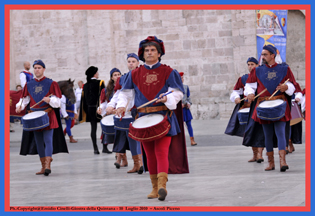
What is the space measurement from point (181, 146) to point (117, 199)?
96 cm

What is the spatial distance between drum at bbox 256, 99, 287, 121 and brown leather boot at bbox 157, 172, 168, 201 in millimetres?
2362

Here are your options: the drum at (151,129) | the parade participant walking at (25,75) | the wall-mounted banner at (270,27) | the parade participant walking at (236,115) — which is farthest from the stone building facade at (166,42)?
the drum at (151,129)

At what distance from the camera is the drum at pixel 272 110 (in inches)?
274

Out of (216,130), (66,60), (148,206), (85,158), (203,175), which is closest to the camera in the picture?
(148,206)

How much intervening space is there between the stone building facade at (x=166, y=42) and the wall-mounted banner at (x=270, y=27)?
0.22 m

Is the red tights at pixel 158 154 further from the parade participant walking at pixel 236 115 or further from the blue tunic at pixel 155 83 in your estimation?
the parade participant walking at pixel 236 115

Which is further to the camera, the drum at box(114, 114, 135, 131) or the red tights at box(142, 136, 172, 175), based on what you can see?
the drum at box(114, 114, 135, 131)

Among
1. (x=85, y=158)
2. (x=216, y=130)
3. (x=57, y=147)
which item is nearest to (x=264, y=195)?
(x=57, y=147)

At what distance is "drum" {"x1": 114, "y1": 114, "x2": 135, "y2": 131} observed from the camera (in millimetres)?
7812

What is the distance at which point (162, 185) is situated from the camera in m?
5.14

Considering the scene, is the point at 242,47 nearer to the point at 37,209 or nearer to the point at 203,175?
the point at 203,175

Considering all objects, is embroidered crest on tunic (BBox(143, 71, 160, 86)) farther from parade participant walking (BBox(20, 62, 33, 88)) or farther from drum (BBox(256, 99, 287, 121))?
parade participant walking (BBox(20, 62, 33, 88))

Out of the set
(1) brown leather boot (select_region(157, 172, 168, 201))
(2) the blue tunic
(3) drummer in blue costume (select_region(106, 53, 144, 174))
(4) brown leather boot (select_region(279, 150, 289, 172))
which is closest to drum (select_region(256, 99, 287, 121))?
(4) brown leather boot (select_region(279, 150, 289, 172))

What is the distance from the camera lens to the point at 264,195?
505 centimetres
